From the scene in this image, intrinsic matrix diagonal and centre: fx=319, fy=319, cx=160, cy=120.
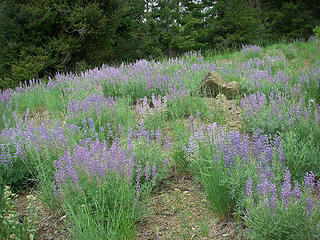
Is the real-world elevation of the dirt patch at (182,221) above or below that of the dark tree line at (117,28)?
below

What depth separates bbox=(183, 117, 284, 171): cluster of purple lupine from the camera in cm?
280

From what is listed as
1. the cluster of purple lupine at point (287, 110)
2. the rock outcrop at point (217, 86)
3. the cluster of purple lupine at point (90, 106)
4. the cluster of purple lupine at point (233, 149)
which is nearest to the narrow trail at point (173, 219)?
the cluster of purple lupine at point (233, 149)

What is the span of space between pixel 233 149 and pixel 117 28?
11925mm

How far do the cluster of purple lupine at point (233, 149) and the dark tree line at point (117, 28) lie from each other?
7.31 metres

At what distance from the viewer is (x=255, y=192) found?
2.54 metres

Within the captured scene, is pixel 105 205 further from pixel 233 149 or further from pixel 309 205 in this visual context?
pixel 309 205

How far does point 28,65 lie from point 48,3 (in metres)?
2.13

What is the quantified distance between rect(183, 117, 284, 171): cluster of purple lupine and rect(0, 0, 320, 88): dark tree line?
731 centimetres

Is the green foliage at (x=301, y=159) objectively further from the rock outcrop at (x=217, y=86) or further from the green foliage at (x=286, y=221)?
the rock outcrop at (x=217, y=86)

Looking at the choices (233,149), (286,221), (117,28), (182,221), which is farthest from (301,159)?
(117,28)

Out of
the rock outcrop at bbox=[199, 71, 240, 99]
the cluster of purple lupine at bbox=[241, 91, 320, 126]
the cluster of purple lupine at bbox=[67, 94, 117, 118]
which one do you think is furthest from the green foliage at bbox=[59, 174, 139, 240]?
the rock outcrop at bbox=[199, 71, 240, 99]

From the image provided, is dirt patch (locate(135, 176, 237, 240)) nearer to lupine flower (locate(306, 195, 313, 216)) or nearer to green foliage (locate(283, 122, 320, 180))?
lupine flower (locate(306, 195, 313, 216))

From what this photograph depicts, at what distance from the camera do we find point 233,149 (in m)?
2.85

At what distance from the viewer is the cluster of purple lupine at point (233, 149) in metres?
2.80
